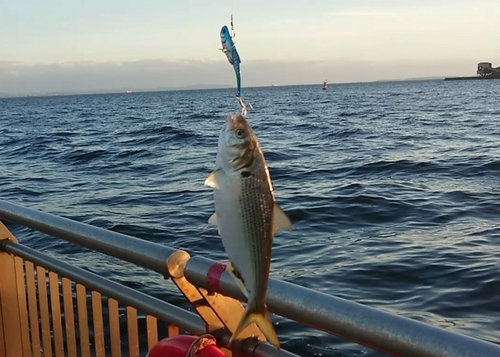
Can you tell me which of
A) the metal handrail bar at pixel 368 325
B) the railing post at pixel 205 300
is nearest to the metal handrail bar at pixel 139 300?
the railing post at pixel 205 300

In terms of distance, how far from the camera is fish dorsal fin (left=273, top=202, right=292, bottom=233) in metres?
1.23

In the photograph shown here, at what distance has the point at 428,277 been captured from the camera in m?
8.92

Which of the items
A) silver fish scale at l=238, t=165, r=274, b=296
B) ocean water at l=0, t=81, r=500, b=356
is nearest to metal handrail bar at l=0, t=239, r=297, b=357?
ocean water at l=0, t=81, r=500, b=356

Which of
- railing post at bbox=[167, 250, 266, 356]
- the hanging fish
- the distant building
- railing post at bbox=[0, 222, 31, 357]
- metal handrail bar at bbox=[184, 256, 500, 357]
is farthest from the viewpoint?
the distant building

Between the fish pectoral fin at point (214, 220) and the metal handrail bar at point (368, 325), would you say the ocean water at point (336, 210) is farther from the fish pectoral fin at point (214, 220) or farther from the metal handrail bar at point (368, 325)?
the metal handrail bar at point (368, 325)

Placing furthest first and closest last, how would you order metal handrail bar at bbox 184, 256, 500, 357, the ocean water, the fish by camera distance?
1. the ocean water
2. metal handrail bar at bbox 184, 256, 500, 357
3. the fish

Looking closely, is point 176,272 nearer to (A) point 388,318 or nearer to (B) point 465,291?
(A) point 388,318

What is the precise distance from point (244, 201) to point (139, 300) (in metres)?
1.80

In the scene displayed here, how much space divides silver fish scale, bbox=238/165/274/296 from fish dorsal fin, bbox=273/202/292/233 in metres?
0.01

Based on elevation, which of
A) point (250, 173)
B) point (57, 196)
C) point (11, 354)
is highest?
point (250, 173)

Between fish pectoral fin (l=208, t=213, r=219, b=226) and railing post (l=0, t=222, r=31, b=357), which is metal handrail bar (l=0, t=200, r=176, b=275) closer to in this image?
railing post (l=0, t=222, r=31, b=357)

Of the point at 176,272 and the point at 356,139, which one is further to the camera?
the point at 356,139

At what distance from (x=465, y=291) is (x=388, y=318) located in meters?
7.08

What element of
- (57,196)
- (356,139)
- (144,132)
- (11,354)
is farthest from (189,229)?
(144,132)
